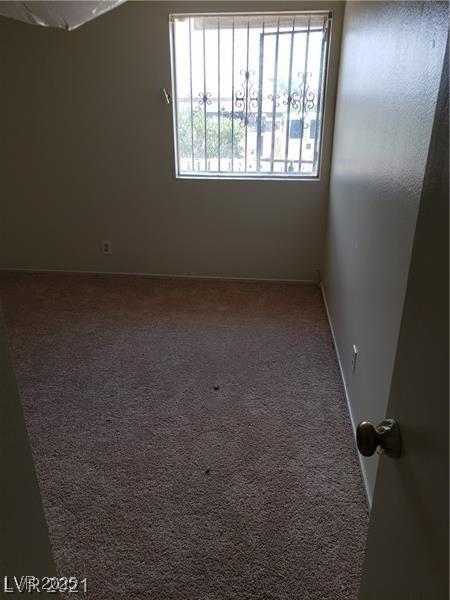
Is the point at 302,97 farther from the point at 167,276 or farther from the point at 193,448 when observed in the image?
the point at 193,448

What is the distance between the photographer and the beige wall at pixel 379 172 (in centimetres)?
135

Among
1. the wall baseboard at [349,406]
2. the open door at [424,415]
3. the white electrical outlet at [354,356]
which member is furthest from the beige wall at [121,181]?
the open door at [424,415]

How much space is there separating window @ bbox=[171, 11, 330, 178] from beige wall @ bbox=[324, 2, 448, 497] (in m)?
0.46

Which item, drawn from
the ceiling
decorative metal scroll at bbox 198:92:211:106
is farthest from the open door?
decorative metal scroll at bbox 198:92:211:106

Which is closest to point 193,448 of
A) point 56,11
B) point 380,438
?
point 380,438

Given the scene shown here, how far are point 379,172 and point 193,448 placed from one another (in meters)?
1.46

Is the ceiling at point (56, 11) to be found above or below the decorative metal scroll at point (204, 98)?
above

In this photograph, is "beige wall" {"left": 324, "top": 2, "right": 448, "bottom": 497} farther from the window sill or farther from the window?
the window sill

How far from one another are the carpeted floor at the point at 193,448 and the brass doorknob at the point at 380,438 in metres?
0.93

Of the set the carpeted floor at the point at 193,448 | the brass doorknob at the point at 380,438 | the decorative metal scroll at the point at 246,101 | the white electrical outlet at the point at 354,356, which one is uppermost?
the decorative metal scroll at the point at 246,101

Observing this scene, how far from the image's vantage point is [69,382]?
8.32 feet

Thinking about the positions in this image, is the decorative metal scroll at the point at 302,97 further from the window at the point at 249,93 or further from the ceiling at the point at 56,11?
the ceiling at the point at 56,11

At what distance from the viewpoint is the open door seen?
23.1 inches

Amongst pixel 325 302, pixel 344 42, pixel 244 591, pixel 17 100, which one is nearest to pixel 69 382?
pixel 244 591
